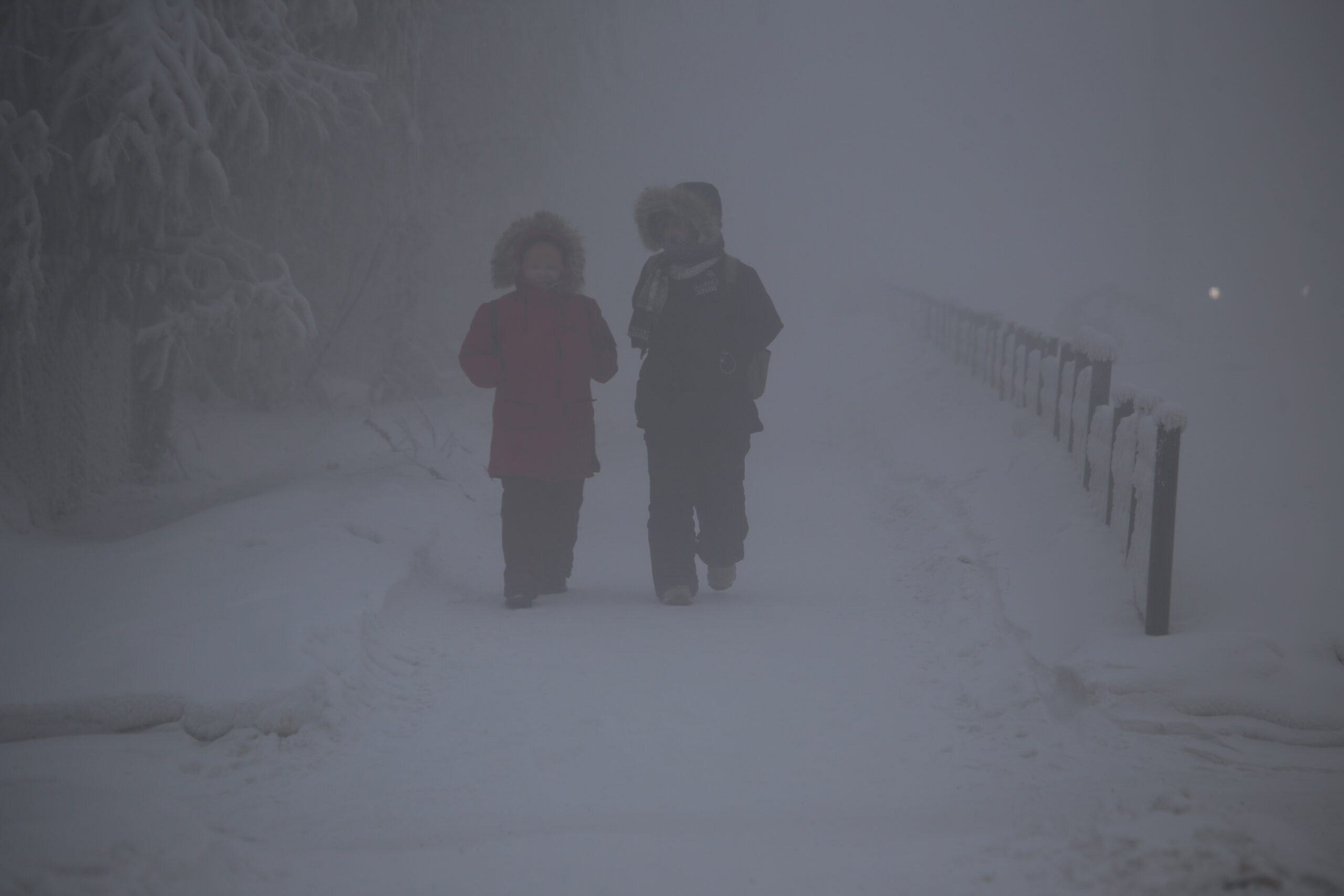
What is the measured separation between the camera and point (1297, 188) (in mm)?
59531

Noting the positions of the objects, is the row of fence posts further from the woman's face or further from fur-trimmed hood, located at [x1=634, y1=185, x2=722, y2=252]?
the woman's face

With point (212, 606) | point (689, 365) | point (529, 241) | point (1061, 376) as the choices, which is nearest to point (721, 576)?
point (689, 365)

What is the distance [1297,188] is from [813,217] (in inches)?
1295

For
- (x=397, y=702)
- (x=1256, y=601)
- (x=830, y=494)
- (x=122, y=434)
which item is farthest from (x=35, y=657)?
(x=830, y=494)

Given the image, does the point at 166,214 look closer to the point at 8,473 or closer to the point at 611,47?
the point at 8,473

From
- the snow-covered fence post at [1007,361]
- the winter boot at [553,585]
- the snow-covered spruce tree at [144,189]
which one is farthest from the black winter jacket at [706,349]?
the snow-covered fence post at [1007,361]

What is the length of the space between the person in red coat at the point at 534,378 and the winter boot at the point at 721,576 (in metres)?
0.90

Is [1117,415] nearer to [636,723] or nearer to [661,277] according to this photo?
[661,277]

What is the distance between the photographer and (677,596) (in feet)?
16.9

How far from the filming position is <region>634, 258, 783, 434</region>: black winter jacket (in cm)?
518

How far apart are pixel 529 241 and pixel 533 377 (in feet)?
2.38

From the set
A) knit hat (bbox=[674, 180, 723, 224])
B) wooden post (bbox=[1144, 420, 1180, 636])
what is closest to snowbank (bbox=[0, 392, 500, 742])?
knit hat (bbox=[674, 180, 723, 224])

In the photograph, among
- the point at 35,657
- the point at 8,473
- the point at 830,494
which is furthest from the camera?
the point at 830,494

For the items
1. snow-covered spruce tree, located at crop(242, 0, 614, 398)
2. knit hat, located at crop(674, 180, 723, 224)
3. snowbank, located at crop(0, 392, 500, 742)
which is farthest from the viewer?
snow-covered spruce tree, located at crop(242, 0, 614, 398)
